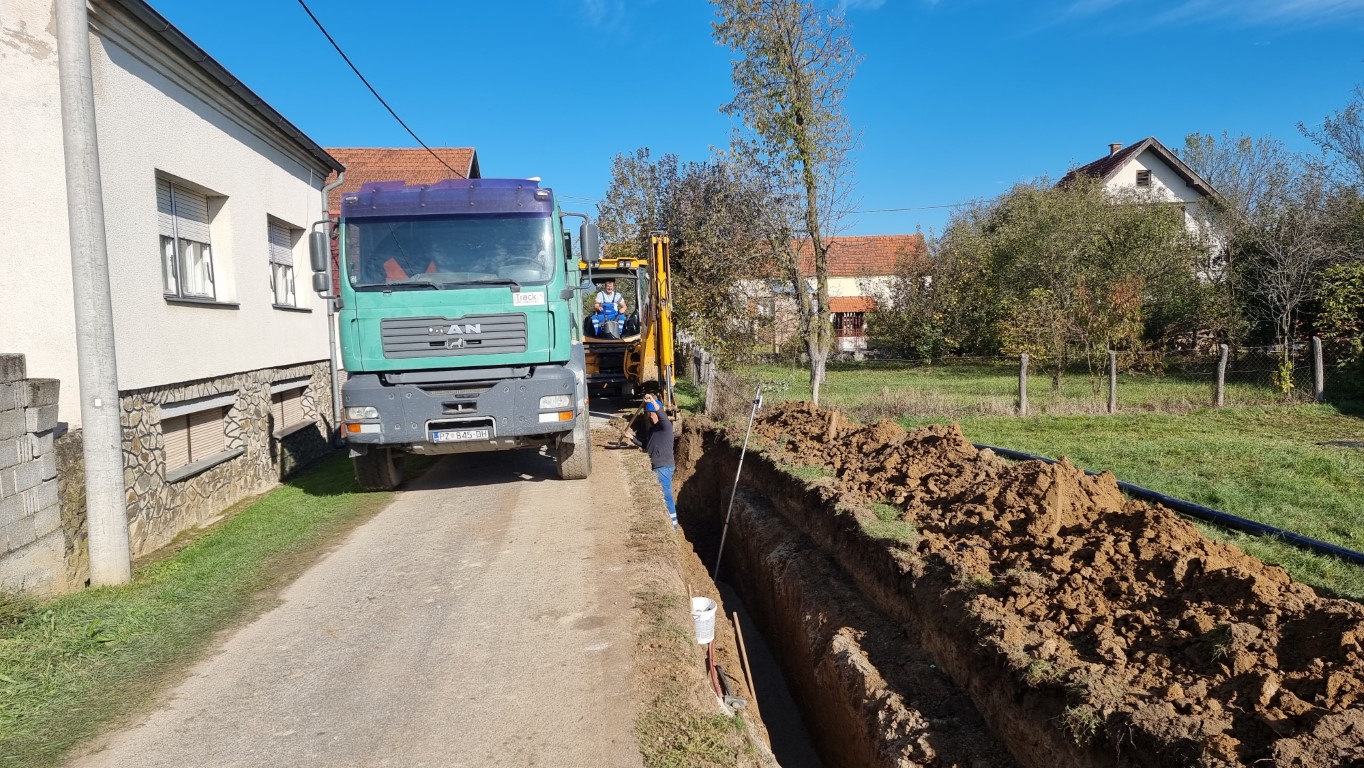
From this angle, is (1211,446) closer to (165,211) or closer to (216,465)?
(216,465)

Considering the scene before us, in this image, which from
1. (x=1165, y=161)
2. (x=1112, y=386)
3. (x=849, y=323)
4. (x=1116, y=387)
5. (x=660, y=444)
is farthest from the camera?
(x=849, y=323)

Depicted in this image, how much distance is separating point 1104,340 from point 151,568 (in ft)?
56.0

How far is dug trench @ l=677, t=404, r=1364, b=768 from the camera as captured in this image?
324 cm

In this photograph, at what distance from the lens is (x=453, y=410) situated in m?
8.27

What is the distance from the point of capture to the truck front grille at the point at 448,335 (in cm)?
811

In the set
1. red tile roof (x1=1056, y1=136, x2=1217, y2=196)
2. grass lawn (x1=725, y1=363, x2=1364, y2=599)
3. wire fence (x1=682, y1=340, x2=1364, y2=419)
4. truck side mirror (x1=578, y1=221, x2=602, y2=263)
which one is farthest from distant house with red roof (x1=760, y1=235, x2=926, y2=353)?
truck side mirror (x1=578, y1=221, x2=602, y2=263)

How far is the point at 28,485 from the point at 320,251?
3.48 meters

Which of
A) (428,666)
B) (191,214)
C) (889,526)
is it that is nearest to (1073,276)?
(889,526)

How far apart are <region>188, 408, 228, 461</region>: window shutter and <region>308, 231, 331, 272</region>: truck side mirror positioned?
6.94 ft

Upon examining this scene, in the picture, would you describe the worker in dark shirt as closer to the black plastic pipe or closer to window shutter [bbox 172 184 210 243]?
the black plastic pipe

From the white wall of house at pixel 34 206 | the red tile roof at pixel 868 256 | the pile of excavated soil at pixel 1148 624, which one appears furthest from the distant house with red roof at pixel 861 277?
the white wall of house at pixel 34 206

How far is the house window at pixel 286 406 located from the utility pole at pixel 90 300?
4.98 m

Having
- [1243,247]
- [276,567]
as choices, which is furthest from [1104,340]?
[276,567]

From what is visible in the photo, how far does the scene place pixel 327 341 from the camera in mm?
13586
